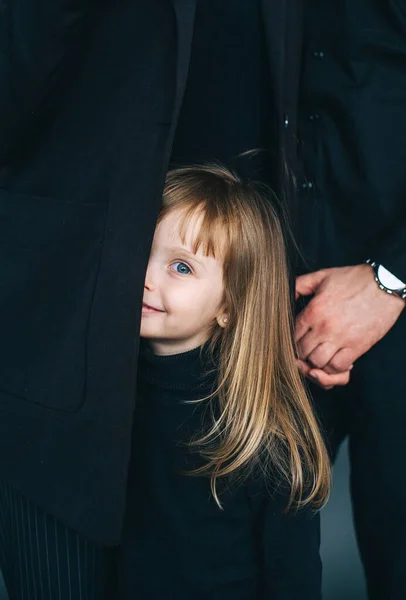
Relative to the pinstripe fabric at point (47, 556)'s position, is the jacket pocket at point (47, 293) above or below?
above

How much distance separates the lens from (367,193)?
5.63ft

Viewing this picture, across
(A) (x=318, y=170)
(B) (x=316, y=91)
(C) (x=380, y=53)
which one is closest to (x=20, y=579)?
(A) (x=318, y=170)

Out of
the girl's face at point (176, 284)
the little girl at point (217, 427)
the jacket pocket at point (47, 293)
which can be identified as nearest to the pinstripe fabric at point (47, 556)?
the little girl at point (217, 427)

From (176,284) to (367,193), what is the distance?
402 millimetres

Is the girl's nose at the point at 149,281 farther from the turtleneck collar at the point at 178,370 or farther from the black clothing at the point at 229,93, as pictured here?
the black clothing at the point at 229,93

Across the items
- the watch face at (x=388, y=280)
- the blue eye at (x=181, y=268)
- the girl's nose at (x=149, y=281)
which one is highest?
the blue eye at (x=181, y=268)

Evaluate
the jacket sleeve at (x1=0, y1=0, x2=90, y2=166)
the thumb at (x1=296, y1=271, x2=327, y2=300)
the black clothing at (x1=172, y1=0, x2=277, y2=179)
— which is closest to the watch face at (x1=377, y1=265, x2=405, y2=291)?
the thumb at (x1=296, y1=271, x2=327, y2=300)

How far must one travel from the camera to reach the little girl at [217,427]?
159 centimetres

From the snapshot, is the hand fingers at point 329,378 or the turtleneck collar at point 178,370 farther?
the hand fingers at point 329,378

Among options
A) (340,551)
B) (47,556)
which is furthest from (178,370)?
(340,551)

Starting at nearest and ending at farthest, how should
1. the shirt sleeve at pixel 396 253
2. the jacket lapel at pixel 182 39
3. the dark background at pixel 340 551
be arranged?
the jacket lapel at pixel 182 39, the shirt sleeve at pixel 396 253, the dark background at pixel 340 551

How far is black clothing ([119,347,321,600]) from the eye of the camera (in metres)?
1.61

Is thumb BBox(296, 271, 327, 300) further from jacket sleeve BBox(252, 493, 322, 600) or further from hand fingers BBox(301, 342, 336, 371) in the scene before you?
jacket sleeve BBox(252, 493, 322, 600)

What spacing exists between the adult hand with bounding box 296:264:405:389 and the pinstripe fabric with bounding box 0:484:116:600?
0.50m
